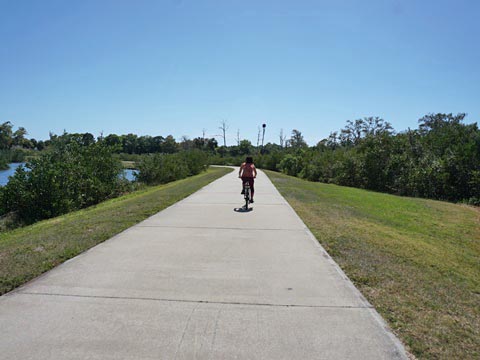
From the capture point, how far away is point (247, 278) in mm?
4676

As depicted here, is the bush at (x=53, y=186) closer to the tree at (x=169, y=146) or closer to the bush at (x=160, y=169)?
the bush at (x=160, y=169)

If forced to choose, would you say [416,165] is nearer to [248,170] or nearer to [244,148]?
[248,170]

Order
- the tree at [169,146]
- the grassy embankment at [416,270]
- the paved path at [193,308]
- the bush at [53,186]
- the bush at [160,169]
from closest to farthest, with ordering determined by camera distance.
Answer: the paved path at [193,308] < the grassy embankment at [416,270] < the bush at [53,186] < the bush at [160,169] < the tree at [169,146]

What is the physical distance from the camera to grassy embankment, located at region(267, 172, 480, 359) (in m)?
3.27

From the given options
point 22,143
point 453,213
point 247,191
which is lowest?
point 453,213

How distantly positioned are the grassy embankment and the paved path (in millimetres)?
295

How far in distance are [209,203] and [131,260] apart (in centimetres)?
645

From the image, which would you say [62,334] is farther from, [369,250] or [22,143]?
[22,143]

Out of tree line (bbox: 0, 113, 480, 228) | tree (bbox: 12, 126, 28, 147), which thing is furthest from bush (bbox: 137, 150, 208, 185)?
tree (bbox: 12, 126, 28, 147)

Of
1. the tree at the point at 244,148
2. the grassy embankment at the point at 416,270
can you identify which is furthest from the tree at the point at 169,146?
the grassy embankment at the point at 416,270

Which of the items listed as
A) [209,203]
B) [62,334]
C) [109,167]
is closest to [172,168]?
[109,167]

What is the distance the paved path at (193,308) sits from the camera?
2.97 m

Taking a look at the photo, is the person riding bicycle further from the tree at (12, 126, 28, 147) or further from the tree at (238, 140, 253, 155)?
the tree at (12, 126, 28, 147)

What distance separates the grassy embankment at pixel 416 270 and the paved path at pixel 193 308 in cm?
30
